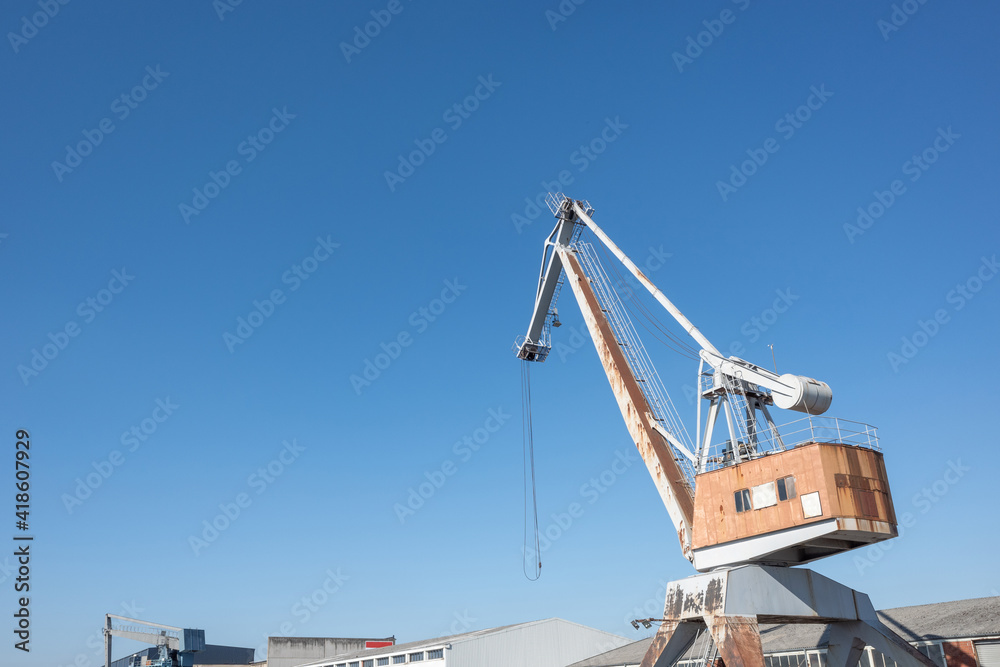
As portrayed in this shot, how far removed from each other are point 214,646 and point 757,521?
235 ft

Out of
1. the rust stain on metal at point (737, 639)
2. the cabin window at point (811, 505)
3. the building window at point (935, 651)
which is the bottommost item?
the building window at point (935, 651)

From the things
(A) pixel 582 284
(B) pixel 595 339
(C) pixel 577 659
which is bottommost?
(C) pixel 577 659

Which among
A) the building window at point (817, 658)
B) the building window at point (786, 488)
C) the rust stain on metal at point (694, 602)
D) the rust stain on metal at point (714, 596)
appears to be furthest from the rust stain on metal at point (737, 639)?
the building window at point (817, 658)

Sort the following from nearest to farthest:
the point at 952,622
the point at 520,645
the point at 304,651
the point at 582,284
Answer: the point at 952,622
the point at 582,284
the point at 520,645
the point at 304,651

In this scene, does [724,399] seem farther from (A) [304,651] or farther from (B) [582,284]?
(A) [304,651]

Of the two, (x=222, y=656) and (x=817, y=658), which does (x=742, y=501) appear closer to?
(x=817, y=658)

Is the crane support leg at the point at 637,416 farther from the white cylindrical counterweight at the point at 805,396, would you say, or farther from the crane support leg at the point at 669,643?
the white cylindrical counterweight at the point at 805,396

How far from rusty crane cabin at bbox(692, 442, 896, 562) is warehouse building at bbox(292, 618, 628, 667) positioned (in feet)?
79.5

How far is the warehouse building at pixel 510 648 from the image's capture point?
43.8 m

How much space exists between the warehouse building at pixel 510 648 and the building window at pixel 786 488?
2696 centimetres

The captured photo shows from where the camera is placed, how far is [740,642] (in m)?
21.3

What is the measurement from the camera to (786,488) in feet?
71.8

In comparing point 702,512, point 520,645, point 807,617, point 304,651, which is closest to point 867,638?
point 807,617

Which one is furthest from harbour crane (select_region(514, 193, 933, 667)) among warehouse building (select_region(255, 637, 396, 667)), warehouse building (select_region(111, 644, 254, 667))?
warehouse building (select_region(111, 644, 254, 667))
